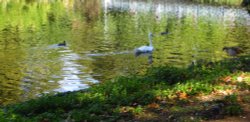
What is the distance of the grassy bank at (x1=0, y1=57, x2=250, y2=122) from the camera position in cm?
908

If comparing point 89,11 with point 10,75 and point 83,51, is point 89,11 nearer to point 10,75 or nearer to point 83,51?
point 83,51

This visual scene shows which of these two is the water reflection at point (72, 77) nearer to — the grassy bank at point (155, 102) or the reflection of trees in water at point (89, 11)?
the grassy bank at point (155, 102)

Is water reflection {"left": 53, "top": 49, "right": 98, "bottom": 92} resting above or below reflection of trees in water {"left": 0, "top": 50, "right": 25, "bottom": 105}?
below

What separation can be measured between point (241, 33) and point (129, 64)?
25242 mm

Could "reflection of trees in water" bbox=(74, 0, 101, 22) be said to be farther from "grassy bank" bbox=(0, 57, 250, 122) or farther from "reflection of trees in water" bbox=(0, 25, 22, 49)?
"grassy bank" bbox=(0, 57, 250, 122)

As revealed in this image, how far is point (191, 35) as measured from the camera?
46438mm

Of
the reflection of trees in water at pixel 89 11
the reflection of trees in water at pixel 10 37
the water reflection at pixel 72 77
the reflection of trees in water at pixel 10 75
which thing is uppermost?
the reflection of trees in water at pixel 89 11

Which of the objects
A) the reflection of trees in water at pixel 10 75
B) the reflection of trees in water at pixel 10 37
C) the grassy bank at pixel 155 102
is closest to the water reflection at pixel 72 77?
the reflection of trees in water at pixel 10 75

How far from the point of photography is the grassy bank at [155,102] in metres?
9.08

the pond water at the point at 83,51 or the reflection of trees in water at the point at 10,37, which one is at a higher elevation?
the reflection of trees in water at the point at 10,37

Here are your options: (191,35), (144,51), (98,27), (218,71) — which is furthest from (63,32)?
(218,71)

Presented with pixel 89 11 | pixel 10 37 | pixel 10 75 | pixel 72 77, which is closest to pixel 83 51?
pixel 72 77

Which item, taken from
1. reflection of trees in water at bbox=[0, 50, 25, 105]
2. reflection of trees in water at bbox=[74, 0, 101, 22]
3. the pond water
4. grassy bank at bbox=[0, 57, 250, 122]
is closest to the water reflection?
the pond water

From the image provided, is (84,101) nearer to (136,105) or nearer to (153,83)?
(136,105)
